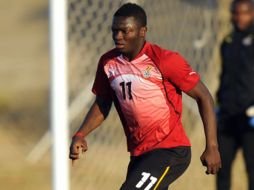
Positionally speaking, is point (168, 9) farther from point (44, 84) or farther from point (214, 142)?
point (44, 84)

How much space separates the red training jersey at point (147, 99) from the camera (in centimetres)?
762

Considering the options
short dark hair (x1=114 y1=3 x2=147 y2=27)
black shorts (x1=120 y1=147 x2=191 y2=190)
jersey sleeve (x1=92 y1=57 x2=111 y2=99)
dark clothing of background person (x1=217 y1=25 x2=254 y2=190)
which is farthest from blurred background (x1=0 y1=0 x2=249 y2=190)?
black shorts (x1=120 y1=147 x2=191 y2=190)

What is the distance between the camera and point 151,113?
7715 mm

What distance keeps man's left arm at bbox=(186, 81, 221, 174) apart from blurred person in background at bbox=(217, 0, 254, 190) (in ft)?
9.20

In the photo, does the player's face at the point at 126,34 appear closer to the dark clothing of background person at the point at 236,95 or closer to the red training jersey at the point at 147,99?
the red training jersey at the point at 147,99

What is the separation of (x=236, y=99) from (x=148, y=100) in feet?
9.19

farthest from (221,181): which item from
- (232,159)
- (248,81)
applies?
(248,81)

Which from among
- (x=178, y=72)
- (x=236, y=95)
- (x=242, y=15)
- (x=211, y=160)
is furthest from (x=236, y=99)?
(x=211, y=160)

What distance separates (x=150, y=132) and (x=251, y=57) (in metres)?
2.91

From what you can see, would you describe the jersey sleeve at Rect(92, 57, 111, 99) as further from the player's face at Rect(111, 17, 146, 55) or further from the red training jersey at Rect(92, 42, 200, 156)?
the player's face at Rect(111, 17, 146, 55)

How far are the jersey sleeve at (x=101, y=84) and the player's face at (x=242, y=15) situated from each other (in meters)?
2.48

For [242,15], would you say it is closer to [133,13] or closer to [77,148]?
[133,13]

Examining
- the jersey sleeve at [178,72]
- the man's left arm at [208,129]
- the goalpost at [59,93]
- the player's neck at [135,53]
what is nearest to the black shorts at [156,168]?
the man's left arm at [208,129]

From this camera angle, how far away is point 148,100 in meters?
7.70
